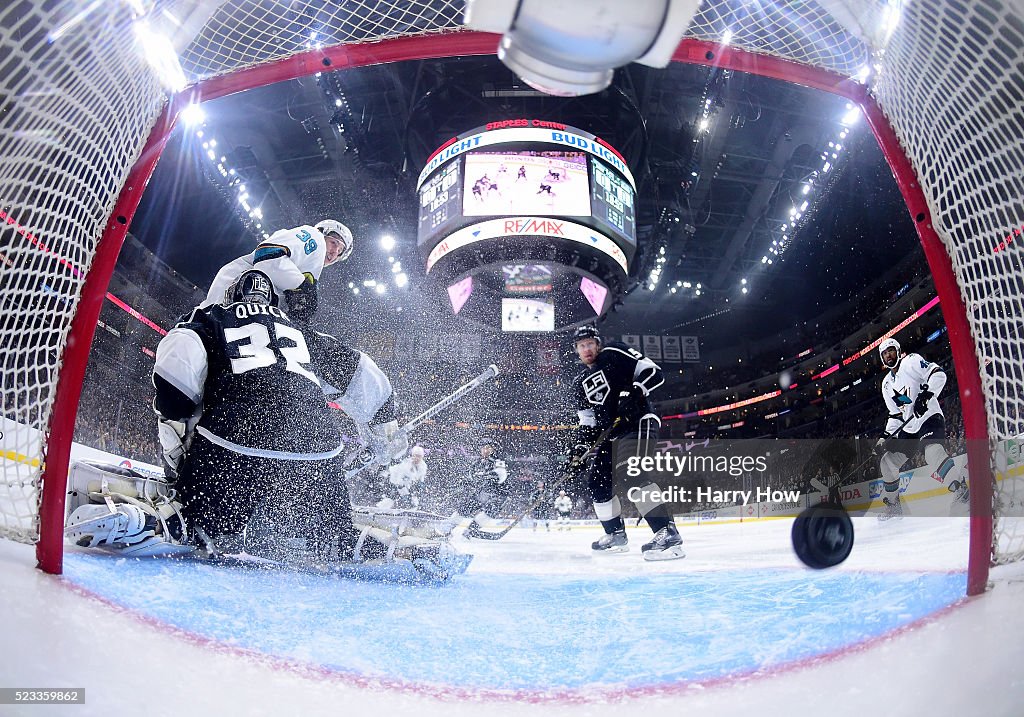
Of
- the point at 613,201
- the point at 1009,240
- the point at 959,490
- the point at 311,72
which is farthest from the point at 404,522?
the point at 613,201

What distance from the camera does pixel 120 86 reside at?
3.97ft

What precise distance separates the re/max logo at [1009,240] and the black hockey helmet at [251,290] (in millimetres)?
1784

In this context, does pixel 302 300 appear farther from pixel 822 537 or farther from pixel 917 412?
pixel 917 412

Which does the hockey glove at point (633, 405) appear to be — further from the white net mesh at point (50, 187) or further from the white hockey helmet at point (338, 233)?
the white net mesh at point (50, 187)

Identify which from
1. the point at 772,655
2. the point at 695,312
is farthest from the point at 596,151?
the point at 695,312

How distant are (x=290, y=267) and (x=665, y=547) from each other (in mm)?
1867

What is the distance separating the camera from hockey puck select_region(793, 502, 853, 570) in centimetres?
137

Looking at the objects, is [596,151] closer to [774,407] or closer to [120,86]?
[120,86]

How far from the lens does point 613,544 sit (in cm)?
271

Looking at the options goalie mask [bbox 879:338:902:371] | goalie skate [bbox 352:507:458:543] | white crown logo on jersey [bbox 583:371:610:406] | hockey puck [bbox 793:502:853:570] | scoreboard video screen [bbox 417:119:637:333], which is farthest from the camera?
scoreboard video screen [bbox 417:119:637:333]

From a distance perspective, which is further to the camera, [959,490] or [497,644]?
[959,490]

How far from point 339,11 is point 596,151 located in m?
5.78

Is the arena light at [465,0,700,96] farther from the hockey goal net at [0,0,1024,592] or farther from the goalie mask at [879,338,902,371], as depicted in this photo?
the goalie mask at [879,338,902,371]

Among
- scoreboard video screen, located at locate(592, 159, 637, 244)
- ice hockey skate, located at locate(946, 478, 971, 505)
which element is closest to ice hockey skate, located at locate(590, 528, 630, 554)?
ice hockey skate, located at locate(946, 478, 971, 505)
